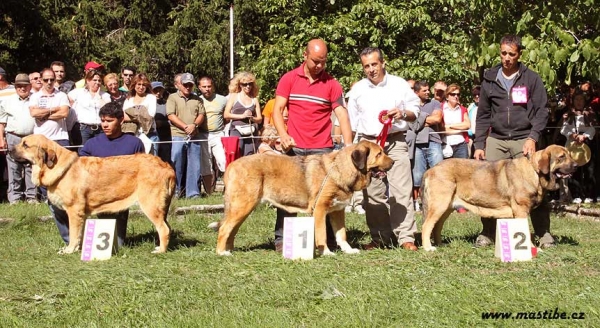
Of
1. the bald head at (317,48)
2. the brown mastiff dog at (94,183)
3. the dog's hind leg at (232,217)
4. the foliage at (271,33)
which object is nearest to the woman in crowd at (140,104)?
the brown mastiff dog at (94,183)

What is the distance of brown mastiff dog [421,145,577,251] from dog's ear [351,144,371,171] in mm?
1032

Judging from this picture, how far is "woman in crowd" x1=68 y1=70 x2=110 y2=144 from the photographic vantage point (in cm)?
1341

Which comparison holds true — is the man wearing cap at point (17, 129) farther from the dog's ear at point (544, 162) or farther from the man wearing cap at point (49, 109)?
the dog's ear at point (544, 162)

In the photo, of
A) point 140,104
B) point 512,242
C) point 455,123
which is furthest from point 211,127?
point 512,242

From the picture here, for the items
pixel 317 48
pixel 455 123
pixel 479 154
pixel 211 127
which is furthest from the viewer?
pixel 211 127

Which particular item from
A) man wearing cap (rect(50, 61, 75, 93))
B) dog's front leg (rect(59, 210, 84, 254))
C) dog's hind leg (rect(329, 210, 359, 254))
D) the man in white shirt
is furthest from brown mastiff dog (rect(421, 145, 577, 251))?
man wearing cap (rect(50, 61, 75, 93))

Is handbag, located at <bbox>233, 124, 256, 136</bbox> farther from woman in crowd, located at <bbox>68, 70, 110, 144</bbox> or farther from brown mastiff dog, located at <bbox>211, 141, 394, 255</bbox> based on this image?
brown mastiff dog, located at <bbox>211, 141, 394, 255</bbox>

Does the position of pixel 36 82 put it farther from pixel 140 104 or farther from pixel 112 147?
pixel 112 147

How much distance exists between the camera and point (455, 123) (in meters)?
13.9

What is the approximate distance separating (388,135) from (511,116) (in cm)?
140

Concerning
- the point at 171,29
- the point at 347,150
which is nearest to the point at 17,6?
the point at 171,29

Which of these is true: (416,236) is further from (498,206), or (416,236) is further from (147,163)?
Result: (147,163)

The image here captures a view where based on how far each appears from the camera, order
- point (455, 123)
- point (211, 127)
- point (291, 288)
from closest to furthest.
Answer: point (291, 288)
point (455, 123)
point (211, 127)

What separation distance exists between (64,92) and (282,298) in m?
8.69
